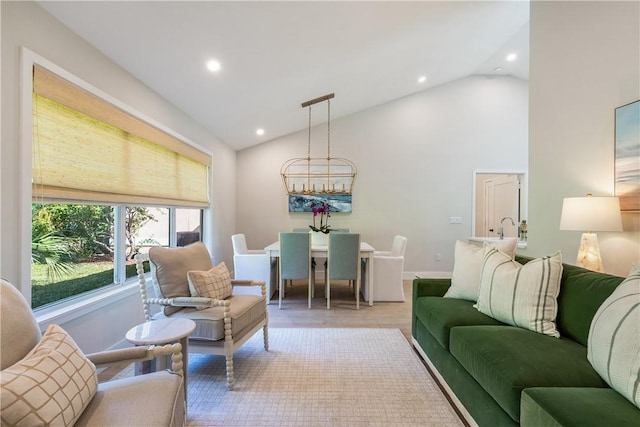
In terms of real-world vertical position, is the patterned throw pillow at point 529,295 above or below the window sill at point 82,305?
above

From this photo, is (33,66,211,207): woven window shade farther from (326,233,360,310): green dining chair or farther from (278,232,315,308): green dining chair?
(326,233,360,310): green dining chair

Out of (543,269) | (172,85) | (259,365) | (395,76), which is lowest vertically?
(259,365)

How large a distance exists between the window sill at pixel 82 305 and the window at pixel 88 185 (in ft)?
0.21

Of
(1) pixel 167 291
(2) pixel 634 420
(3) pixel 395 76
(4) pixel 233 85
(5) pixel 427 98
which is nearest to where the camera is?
(2) pixel 634 420

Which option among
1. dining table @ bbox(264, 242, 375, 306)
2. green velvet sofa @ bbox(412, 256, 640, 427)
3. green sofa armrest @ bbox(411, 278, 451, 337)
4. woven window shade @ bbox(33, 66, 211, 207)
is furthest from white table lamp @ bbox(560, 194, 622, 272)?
woven window shade @ bbox(33, 66, 211, 207)

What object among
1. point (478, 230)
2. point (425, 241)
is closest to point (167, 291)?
point (425, 241)

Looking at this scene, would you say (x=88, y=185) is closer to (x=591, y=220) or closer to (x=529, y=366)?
(x=529, y=366)

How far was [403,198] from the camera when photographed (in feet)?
18.4

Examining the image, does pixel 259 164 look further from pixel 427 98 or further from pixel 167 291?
pixel 167 291

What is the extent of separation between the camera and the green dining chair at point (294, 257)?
3855 mm

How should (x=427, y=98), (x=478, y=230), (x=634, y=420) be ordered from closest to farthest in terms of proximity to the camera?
(x=634, y=420)
(x=427, y=98)
(x=478, y=230)

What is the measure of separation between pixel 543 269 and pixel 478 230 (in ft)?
16.8

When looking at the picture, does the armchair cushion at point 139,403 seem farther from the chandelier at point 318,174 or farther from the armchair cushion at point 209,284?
the chandelier at point 318,174

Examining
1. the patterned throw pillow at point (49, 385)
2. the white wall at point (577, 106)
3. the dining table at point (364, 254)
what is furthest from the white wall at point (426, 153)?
the patterned throw pillow at point (49, 385)
